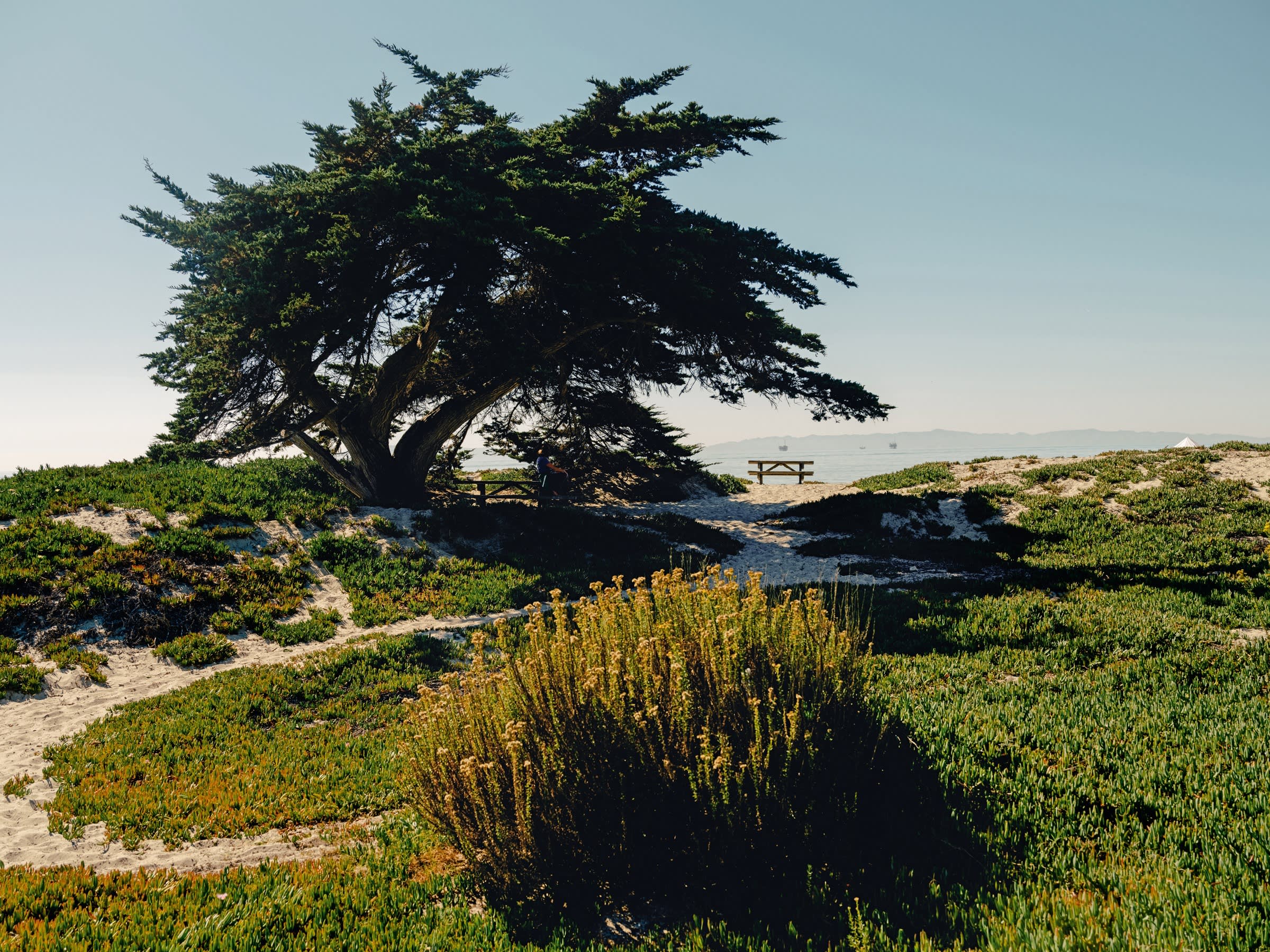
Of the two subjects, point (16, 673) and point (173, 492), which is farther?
point (173, 492)

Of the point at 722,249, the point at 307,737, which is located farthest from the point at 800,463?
the point at 307,737

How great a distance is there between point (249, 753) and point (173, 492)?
1248 centimetres

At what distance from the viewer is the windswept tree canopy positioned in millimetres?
18312

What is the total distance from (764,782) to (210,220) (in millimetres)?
20561

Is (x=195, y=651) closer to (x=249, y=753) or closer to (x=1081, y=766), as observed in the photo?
(x=249, y=753)

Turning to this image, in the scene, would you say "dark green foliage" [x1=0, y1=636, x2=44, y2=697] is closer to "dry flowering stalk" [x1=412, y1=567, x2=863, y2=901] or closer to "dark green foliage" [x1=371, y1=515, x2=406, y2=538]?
"dark green foliage" [x1=371, y1=515, x2=406, y2=538]

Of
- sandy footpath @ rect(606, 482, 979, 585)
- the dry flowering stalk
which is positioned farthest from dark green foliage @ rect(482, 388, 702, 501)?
the dry flowering stalk

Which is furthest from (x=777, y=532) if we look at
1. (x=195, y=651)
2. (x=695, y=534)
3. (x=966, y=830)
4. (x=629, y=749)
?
(x=629, y=749)

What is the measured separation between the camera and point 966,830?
5.07 m

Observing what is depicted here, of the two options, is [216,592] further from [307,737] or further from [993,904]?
[993,904]

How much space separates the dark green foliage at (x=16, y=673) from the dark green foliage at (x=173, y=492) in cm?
531

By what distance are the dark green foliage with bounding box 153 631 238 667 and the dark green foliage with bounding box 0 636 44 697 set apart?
5.37 ft

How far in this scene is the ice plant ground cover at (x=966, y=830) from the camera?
414cm

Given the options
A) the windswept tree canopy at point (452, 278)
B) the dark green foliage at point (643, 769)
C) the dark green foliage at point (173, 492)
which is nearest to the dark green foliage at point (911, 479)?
the windswept tree canopy at point (452, 278)
